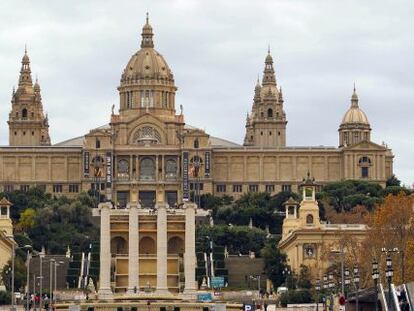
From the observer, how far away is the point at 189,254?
Answer: 14538 cm

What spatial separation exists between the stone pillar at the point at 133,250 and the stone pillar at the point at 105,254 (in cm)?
170

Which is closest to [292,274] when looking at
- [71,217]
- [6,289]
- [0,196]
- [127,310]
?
[6,289]

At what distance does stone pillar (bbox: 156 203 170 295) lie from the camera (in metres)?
145

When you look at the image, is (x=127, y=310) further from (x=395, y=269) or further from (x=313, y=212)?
(x=313, y=212)

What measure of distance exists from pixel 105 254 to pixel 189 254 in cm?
627

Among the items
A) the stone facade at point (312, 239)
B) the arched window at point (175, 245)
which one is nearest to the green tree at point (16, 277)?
the stone facade at point (312, 239)

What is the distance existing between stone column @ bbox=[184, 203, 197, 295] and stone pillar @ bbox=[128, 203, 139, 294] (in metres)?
3.79

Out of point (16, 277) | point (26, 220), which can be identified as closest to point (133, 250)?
point (16, 277)

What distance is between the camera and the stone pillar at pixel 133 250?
146m

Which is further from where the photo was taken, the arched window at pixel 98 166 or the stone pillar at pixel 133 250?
the arched window at pixel 98 166

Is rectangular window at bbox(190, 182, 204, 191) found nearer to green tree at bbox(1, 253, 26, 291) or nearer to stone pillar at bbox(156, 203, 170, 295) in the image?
stone pillar at bbox(156, 203, 170, 295)

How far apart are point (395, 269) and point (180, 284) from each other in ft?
155

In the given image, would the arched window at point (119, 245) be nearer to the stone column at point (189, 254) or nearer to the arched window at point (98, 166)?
the stone column at point (189, 254)

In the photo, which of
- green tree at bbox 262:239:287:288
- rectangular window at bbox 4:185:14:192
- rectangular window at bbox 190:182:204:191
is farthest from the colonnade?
rectangular window at bbox 4:185:14:192
